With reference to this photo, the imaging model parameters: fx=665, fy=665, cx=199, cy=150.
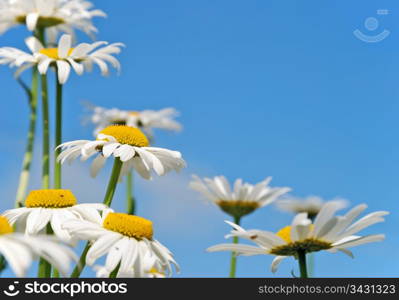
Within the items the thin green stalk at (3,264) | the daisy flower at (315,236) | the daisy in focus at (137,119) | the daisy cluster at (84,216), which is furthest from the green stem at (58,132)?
the daisy in focus at (137,119)

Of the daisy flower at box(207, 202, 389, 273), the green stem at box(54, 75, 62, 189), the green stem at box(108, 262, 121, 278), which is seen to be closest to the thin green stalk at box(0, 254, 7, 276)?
the green stem at box(54, 75, 62, 189)

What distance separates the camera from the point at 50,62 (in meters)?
3.44

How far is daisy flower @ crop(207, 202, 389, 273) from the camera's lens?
2.02 metres

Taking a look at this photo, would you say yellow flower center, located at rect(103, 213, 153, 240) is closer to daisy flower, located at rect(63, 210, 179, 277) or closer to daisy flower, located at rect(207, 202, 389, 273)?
daisy flower, located at rect(63, 210, 179, 277)

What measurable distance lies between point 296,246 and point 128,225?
0.56 meters

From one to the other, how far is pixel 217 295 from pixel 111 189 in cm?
64

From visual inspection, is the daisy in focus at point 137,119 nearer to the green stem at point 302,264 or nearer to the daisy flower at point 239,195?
the daisy flower at point 239,195

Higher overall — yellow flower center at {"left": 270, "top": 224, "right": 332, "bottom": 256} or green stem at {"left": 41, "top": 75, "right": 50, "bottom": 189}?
green stem at {"left": 41, "top": 75, "right": 50, "bottom": 189}

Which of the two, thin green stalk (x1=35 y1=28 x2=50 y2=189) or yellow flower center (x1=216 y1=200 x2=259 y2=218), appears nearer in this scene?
thin green stalk (x1=35 y1=28 x2=50 y2=189)

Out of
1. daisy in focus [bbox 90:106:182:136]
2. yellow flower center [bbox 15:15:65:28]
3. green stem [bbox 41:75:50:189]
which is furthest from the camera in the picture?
daisy in focus [bbox 90:106:182:136]

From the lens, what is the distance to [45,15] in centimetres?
430

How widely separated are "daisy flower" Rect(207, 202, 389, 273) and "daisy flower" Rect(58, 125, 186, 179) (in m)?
0.48

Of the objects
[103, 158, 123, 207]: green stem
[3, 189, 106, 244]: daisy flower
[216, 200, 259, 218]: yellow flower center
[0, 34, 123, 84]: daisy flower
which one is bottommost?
[3, 189, 106, 244]: daisy flower

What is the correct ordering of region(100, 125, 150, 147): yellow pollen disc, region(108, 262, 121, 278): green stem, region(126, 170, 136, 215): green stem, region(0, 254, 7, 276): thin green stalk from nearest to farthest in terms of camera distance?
region(108, 262, 121, 278): green stem
region(100, 125, 150, 147): yellow pollen disc
region(0, 254, 7, 276): thin green stalk
region(126, 170, 136, 215): green stem
